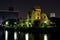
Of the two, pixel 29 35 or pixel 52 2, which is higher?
pixel 52 2

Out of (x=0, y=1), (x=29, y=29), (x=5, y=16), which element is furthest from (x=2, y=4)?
(x=29, y=29)

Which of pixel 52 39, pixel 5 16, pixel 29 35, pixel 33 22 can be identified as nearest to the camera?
pixel 52 39

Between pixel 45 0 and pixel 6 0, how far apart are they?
2.18 feet

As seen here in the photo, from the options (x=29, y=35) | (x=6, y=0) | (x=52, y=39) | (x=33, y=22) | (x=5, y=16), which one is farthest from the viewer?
(x=6, y=0)

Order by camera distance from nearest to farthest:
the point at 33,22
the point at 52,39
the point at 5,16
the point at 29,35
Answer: the point at 52,39 → the point at 29,35 → the point at 33,22 → the point at 5,16

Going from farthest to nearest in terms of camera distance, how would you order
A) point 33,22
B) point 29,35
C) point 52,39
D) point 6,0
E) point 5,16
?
1. point 6,0
2. point 5,16
3. point 33,22
4. point 29,35
5. point 52,39

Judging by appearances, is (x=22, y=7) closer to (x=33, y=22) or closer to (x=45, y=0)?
(x=45, y=0)

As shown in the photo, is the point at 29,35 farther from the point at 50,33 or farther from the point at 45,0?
the point at 45,0

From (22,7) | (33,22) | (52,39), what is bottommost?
(52,39)

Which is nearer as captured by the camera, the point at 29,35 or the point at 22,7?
the point at 29,35

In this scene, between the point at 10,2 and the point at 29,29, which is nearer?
the point at 29,29

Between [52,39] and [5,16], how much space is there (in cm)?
133

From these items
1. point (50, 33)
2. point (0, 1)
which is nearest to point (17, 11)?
point (0, 1)

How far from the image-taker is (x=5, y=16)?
2.79 metres
